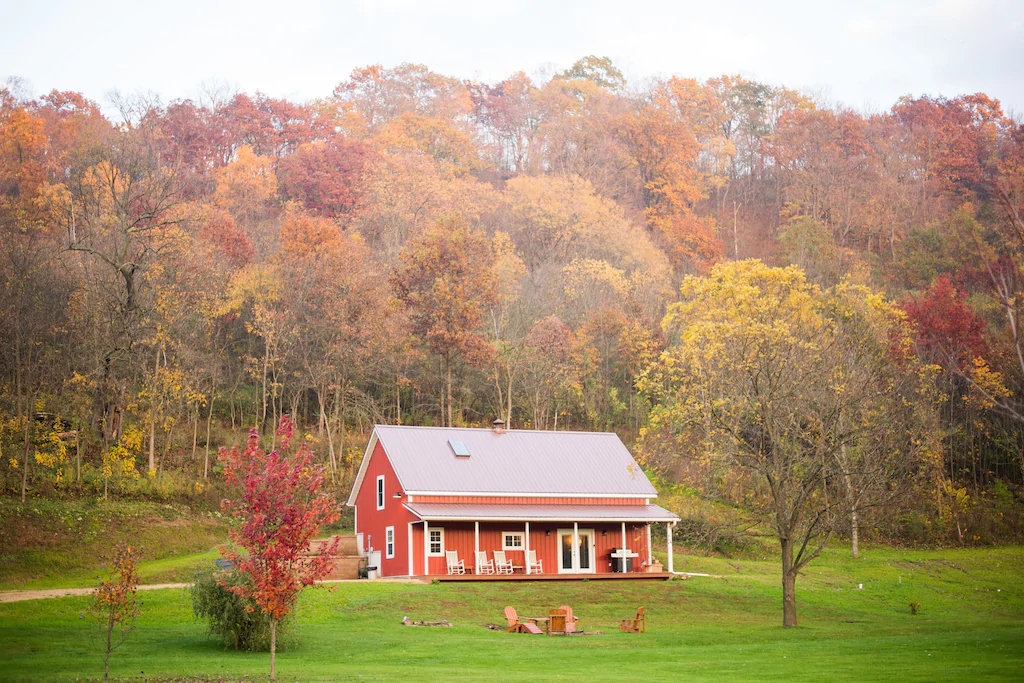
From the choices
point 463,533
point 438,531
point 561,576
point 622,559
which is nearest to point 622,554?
point 622,559

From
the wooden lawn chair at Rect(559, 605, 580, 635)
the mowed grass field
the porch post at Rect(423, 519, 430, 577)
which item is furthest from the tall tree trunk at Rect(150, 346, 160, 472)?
the wooden lawn chair at Rect(559, 605, 580, 635)

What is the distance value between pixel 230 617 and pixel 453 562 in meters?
13.4

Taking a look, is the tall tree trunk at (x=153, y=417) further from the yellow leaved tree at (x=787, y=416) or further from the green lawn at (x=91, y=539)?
the yellow leaved tree at (x=787, y=416)

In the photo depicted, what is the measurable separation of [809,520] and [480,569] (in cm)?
1187

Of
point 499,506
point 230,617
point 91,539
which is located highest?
point 499,506

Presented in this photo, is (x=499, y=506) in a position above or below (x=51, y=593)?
above

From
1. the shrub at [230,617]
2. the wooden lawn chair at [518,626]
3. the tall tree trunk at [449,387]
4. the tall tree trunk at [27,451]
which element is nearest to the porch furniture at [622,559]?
the wooden lawn chair at [518,626]

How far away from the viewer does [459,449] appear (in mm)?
36438

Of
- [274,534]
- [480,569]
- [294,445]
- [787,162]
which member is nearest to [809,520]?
[480,569]

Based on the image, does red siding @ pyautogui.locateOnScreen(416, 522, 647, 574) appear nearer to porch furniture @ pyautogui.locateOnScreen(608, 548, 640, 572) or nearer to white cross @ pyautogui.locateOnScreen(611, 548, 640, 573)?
porch furniture @ pyautogui.locateOnScreen(608, 548, 640, 572)

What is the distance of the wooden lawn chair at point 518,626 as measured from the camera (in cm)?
2481

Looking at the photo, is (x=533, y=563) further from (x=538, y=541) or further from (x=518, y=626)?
(x=518, y=626)

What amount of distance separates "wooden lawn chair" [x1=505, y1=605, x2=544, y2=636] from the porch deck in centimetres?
673

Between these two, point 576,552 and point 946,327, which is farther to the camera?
point 946,327
